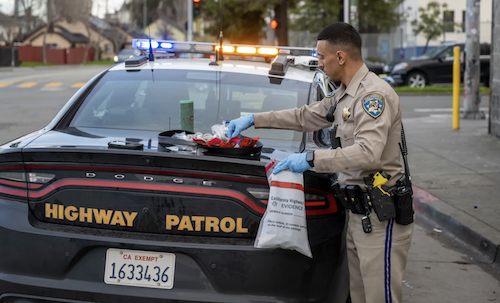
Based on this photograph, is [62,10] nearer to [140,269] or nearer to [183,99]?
[183,99]

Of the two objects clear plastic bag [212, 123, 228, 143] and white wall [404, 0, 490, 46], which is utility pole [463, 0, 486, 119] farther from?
white wall [404, 0, 490, 46]

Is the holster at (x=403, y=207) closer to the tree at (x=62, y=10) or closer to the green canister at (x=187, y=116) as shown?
the green canister at (x=187, y=116)

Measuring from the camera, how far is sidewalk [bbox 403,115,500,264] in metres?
6.09

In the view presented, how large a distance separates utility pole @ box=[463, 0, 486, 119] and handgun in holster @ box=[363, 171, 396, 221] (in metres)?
11.7

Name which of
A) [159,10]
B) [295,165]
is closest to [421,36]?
[295,165]

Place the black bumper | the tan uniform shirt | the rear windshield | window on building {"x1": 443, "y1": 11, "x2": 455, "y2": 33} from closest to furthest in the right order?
1. the tan uniform shirt
2. the black bumper
3. the rear windshield
4. window on building {"x1": 443, "y1": 11, "x2": 455, "y2": 33}

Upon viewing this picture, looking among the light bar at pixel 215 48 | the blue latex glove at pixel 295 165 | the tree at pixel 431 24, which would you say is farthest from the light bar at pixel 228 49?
the tree at pixel 431 24

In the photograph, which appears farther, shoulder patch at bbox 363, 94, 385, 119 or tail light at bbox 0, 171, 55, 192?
tail light at bbox 0, 171, 55, 192

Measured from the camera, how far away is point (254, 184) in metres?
3.02

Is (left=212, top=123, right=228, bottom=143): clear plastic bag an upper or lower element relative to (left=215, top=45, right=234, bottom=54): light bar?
lower

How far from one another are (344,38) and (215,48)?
202 centimetres

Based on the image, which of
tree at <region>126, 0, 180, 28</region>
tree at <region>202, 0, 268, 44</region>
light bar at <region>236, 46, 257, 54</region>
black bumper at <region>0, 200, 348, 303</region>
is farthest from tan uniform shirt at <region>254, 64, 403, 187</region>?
tree at <region>126, 0, 180, 28</region>

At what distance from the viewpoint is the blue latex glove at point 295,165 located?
2.88 metres

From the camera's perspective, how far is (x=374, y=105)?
293 cm
